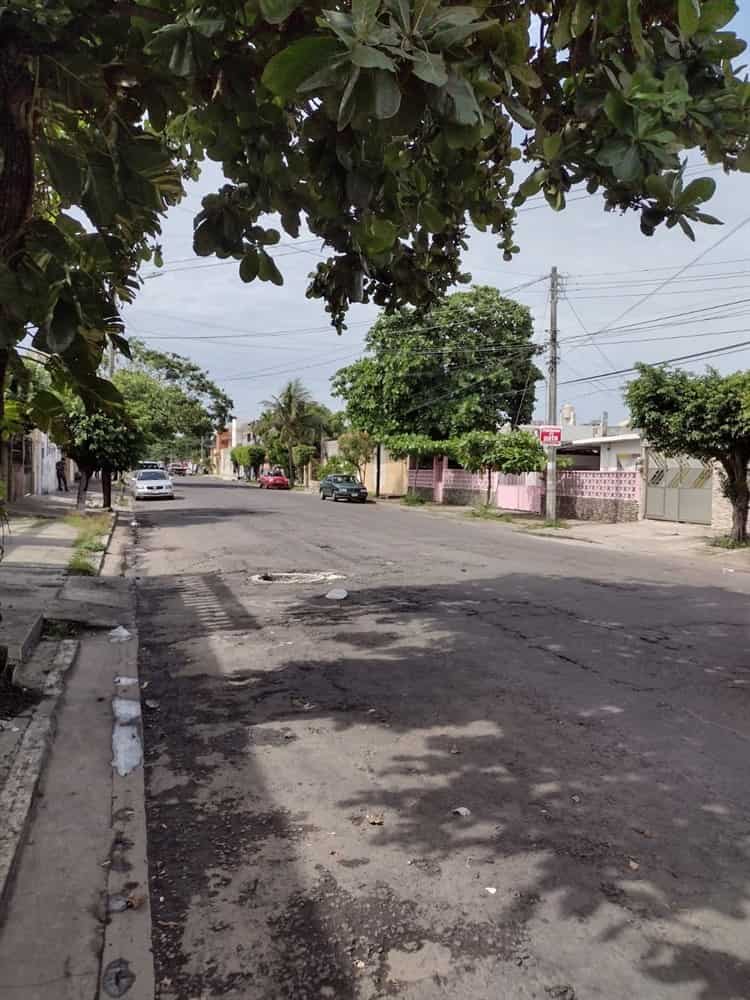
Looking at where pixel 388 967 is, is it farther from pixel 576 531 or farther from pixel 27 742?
pixel 576 531

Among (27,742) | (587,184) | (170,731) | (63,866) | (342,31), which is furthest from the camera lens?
(170,731)

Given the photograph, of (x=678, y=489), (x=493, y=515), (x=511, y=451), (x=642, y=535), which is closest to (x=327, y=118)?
(x=642, y=535)

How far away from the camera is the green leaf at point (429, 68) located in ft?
6.97

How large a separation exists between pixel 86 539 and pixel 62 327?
44.2 feet

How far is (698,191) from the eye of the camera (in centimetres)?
320

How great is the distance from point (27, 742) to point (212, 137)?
3.65 metres

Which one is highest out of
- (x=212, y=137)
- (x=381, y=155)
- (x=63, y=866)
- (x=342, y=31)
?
(x=212, y=137)

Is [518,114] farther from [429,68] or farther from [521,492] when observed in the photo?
[521,492]

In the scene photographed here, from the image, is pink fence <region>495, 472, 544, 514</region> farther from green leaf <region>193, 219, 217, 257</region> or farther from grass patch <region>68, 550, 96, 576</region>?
green leaf <region>193, 219, 217, 257</region>

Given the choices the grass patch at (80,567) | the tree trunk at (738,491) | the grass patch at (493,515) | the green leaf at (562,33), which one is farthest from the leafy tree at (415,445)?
the green leaf at (562,33)

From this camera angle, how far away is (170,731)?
5109 mm

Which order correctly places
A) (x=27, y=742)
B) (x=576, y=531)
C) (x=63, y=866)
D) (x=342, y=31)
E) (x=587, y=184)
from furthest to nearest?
(x=576, y=531)
(x=27, y=742)
(x=587, y=184)
(x=63, y=866)
(x=342, y=31)

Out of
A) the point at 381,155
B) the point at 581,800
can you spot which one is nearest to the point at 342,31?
the point at 381,155

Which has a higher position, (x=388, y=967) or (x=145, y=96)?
(x=145, y=96)
